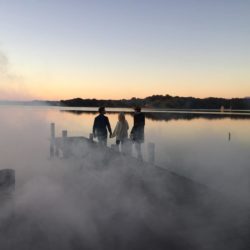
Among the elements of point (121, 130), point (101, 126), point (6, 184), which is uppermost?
point (101, 126)

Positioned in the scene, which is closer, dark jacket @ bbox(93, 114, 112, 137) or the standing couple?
the standing couple

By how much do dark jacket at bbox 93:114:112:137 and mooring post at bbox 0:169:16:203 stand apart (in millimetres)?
7214

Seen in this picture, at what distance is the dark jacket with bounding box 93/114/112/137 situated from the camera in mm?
13341

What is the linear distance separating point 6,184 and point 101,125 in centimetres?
748

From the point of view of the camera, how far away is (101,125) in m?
13.5

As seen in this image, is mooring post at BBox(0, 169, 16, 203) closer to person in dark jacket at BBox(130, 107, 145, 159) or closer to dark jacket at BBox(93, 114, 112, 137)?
person in dark jacket at BBox(130, 107, 145, 159)

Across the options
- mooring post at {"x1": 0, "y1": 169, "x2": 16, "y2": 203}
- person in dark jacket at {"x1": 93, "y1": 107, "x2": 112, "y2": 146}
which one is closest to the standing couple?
person in dark jacket at {"x1": 93, "y1": 107, "x2": 112, "y2": 146}

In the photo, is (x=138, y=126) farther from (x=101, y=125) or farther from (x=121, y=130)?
(x=101, y=125)

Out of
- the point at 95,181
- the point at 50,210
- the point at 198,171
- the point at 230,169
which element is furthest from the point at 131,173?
the point at 230,169

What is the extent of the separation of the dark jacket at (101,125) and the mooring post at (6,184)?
721 cm

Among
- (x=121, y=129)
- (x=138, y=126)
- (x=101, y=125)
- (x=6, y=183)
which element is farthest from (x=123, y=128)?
(x=6, y=183)

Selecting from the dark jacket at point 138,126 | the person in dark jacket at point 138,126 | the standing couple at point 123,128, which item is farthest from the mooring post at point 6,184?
the dark jacket at point 138,126

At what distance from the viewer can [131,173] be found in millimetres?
9812

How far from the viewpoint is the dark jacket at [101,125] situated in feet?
43.8
